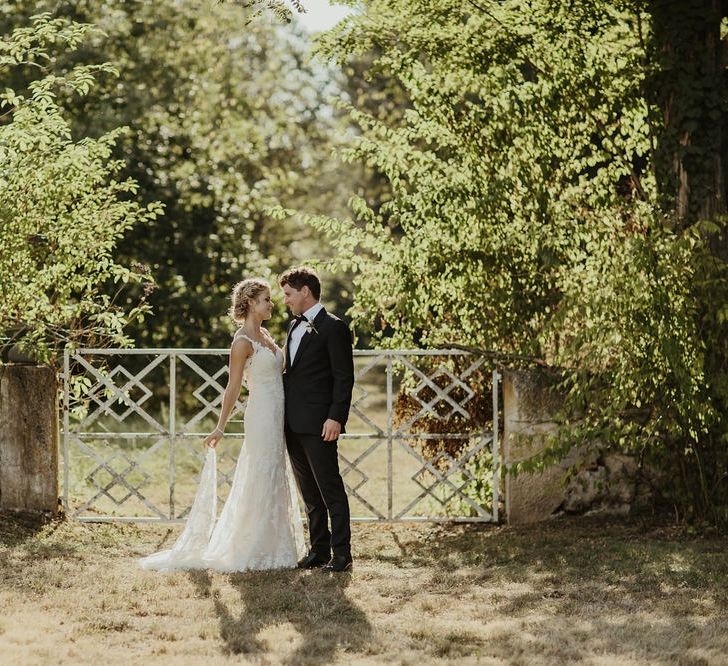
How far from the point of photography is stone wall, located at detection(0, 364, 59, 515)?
25.8ft

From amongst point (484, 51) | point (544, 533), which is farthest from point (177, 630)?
point (484, 51)

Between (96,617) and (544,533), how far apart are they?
11.0 ft

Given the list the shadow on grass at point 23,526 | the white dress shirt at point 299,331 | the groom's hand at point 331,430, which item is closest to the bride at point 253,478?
the white dress shirt at point 299,331

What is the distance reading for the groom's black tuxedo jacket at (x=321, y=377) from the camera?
21.0ft

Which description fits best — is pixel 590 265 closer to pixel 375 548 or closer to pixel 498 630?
pixel 375 548

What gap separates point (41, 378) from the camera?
311 inches

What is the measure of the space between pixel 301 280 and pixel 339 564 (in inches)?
67.7

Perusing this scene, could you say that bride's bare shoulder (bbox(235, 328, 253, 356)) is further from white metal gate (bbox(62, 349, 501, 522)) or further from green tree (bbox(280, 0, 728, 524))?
green tree (bbox(280, 0, 728, 524))

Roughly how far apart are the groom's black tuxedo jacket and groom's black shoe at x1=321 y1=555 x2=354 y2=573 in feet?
2.51

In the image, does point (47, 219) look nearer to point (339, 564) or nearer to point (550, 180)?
point (339, 564)

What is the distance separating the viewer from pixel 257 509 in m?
6.63

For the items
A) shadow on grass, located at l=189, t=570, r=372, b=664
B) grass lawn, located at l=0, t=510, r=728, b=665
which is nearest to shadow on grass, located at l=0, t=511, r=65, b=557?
grass lawn, located at l=0, t=510, r=728, b=665

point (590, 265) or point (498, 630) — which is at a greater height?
point (590, 265)

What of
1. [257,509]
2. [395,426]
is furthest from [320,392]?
[395,426]
